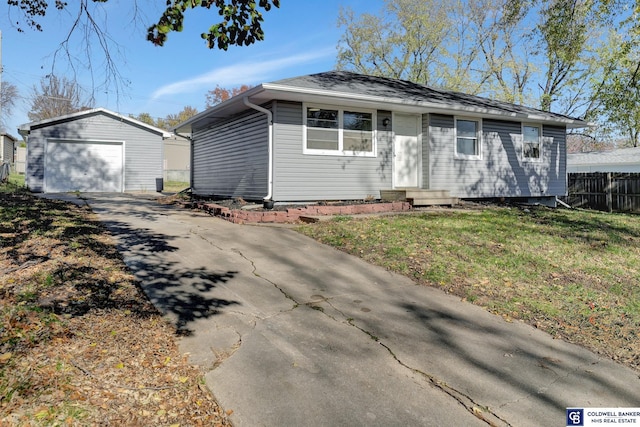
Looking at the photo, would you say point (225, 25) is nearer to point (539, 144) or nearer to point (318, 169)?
point (318, 169)

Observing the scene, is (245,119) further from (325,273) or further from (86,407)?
(86,407)

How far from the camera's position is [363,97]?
32.2ft

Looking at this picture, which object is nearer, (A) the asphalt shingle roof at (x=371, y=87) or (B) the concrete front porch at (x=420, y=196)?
(A) the asphalt shingle roof at (x=371, y=87)

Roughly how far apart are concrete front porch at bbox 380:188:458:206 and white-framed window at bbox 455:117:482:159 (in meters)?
1.90

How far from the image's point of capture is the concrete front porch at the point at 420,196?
10479mm

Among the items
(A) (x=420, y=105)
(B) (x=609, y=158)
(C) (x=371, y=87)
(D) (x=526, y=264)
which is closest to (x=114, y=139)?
(C) (x=371, y=87)

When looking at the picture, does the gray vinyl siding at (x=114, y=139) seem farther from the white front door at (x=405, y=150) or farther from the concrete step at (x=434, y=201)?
the concrete step at (x=434, y=201)

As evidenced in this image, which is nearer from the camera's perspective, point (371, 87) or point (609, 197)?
point (371, 87)

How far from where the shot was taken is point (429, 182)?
38.5 ft

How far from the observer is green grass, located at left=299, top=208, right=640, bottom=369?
4.18 m

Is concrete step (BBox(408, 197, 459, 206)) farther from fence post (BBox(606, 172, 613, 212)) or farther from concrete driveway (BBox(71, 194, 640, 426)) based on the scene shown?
fence post (BBox(606, 172, 613, 212))

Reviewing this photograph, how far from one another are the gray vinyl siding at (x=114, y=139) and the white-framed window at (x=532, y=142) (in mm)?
15900

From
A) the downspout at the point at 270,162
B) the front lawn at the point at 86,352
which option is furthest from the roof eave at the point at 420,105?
the front lawn at the point at 86,352

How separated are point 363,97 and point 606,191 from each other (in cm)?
1219
